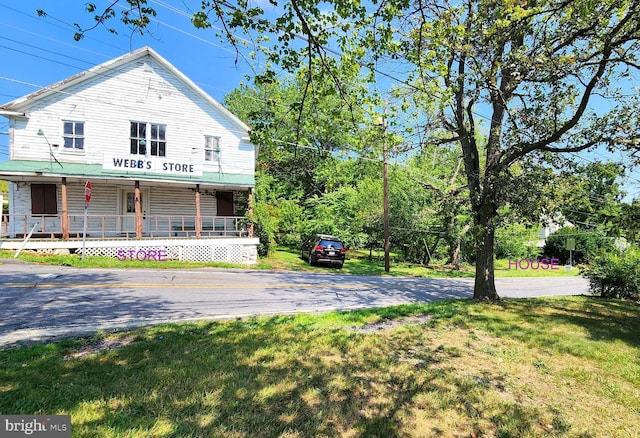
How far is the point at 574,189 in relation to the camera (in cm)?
995

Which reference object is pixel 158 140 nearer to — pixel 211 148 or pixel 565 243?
pixel 211 148

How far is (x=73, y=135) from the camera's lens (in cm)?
1692

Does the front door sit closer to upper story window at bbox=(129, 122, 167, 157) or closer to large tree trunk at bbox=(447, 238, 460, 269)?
upper story window at bbox=(129, 122, 167, 157)

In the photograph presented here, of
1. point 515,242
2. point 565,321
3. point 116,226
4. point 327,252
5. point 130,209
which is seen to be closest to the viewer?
point 565,321

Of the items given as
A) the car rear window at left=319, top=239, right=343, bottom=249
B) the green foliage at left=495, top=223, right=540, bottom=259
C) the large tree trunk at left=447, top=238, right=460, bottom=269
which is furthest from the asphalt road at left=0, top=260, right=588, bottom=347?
the green foliage at left=495, top=223, right=540, bottom=259

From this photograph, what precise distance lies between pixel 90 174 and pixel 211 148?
616cm

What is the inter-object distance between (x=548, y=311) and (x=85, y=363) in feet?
32.9

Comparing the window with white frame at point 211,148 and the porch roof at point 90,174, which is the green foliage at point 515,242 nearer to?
the porch roof at point 90,174

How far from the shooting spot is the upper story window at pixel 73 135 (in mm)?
16869

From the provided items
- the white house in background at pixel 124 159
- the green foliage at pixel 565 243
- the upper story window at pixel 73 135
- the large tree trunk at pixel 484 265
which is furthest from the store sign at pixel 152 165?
the green foliage at pixel 565 243

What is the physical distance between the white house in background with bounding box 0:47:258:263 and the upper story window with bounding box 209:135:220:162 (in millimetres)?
58

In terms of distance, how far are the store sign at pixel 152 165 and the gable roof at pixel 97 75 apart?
3799 mm

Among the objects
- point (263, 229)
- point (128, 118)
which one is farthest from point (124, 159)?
point (263, 229)

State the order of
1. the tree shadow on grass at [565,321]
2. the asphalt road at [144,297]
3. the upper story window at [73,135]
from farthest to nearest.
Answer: the upper story window at [73,135], the tree shadow on grass at [565,321], the asphalt road at [144,297]
